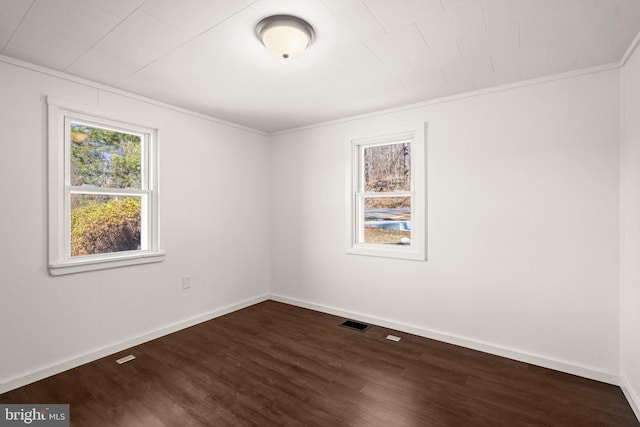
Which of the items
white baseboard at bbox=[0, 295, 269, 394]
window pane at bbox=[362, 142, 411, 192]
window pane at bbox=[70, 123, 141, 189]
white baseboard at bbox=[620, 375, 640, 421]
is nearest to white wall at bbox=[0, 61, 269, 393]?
white baseboard at bbox=[0, 295, 269, 394]

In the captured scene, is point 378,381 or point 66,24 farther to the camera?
point 378,381

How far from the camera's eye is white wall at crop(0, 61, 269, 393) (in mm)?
2367

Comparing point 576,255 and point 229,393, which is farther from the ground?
point 576,255

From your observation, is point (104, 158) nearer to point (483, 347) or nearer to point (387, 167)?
point (387, 167)

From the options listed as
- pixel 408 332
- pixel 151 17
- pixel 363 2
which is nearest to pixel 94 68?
pixel 151 17

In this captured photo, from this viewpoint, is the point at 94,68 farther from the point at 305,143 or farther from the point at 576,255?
the point at 576,255

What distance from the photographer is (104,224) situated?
3.00m

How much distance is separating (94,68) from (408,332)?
3871 mm

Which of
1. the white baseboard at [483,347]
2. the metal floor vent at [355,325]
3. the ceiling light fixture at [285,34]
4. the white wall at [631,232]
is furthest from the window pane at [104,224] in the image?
the white wall at [631,232]

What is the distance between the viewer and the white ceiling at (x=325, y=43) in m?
1.75

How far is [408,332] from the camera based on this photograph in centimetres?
340

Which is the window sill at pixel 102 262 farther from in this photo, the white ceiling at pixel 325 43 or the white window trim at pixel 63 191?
the white ceiling at pixel 325 43

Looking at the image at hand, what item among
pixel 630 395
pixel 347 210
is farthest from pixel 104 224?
pixel 630 395

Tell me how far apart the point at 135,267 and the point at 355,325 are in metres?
2.46
